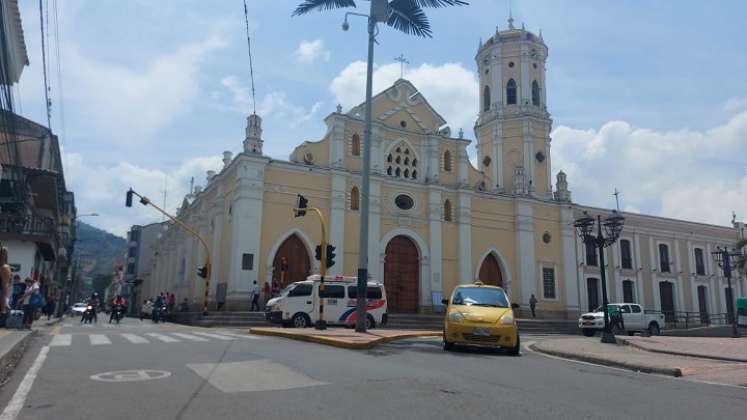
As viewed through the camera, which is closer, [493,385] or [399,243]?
[493,385]

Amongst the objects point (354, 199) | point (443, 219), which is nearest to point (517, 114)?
point (443, 219)

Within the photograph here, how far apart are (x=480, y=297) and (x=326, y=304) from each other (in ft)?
31.4

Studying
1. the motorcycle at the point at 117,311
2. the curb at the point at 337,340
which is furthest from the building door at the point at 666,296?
the motorcycle at the point at 117,311

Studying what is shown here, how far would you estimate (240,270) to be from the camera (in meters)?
27.7

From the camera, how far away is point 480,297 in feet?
44.6

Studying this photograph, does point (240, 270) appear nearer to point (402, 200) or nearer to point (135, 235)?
point (402, 200)

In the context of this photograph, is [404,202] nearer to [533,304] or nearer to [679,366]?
[533,304]

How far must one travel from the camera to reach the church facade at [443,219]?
29.7 meters

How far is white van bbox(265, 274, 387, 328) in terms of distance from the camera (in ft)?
70.9

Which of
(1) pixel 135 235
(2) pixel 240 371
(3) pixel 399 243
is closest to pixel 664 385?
(2) pixel 240 371

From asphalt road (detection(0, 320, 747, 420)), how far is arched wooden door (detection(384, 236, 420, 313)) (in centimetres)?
2180

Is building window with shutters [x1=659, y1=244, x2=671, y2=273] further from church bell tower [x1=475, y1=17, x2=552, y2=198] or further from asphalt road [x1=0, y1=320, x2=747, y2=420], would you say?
asphalt road [x1=0, y1=320, x2=747, y2=420]

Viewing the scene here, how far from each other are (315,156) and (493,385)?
25.2m

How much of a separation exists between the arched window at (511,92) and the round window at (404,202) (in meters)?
11.5
